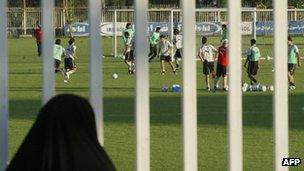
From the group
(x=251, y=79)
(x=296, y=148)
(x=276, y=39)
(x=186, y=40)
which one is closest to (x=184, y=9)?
(x=186, y=40)

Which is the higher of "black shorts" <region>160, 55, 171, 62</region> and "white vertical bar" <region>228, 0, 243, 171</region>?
"black shorts" <region>160, 55, 171, 62</region>

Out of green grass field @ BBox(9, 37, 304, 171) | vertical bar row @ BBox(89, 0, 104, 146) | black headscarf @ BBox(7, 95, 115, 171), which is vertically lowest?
green grass field @ BBox(9, 37, 304, 171)

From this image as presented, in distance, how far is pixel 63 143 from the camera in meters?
3.58

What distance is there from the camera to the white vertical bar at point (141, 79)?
441 centimetres

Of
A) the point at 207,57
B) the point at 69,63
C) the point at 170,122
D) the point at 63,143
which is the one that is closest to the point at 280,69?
the point at 63,143

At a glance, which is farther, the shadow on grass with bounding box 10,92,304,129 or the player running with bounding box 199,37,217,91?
the player running with bounding box 199,37,217,91

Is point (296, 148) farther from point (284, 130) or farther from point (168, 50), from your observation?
point (168, 50)

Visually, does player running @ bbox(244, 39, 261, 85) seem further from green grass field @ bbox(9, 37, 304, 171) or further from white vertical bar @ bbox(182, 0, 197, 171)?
white vertical bar @ bbox(182, 0, 197, 171)

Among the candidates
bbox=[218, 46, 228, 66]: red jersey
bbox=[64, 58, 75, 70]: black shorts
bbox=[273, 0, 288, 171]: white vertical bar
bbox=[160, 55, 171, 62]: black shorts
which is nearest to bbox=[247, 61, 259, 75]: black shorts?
bbox=[64, 58, 75, 70]: black shorts

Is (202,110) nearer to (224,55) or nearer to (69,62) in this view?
(224,55)

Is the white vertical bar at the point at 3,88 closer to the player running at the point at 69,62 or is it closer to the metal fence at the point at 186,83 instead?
the metal fence at the point at 186,83

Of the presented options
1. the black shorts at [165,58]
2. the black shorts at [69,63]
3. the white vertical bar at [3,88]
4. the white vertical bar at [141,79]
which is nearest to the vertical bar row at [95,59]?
the white vertical bar at [141,79]

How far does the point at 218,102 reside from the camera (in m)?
25.3

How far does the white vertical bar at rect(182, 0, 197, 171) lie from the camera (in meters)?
4.48
